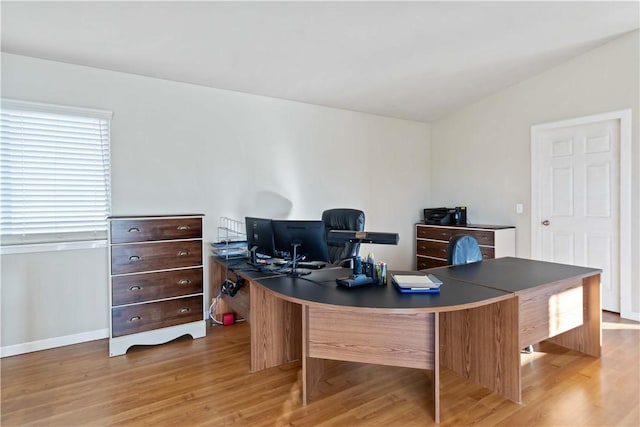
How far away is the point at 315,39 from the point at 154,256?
7.51ft

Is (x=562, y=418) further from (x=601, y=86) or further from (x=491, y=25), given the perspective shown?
(x=601, y=86)

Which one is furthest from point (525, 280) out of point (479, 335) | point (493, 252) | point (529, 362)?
point (493, 252)

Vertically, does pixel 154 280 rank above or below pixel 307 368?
above

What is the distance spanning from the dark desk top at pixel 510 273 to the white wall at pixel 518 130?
165 centimetres

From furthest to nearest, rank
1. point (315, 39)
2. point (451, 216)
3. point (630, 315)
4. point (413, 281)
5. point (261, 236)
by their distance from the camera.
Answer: point (451, 216) < point (630, 315) < point (315, 39) < point (261, 236) < point (413, 281)

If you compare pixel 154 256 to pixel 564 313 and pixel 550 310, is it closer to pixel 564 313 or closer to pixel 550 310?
pixel 550 310

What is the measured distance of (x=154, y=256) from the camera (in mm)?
3043

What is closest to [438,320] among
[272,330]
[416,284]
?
[416,284]

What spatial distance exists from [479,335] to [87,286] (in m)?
3.26

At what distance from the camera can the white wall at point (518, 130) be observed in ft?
11.7

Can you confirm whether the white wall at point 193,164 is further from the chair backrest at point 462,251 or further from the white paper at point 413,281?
the white paper at point 413,281

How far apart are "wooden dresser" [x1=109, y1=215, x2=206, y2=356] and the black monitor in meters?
0.58

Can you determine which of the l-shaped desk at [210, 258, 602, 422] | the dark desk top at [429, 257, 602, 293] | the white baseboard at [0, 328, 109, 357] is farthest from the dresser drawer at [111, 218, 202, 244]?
the dark desk top at [429, 257, 602, 293]

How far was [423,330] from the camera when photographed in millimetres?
1972
